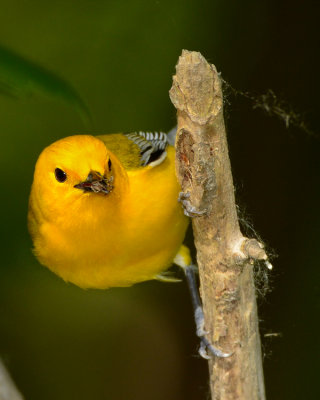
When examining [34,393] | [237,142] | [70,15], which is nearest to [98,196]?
[237,142]

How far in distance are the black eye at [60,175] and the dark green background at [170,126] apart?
1.35 m

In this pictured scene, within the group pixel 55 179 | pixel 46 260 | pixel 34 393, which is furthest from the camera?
pixel 34 393

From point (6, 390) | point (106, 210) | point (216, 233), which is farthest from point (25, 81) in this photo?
point (6, 390)

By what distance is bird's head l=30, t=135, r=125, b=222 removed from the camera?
2.22 m

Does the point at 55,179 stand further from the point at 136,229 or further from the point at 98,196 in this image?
the point at 136,229

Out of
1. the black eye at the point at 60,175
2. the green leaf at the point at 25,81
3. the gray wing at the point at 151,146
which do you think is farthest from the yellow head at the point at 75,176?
the gray wing at the point at 151,146

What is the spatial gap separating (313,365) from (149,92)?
1.75 meters

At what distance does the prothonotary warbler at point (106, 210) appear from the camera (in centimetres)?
228

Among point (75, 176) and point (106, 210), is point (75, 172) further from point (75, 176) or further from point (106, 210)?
point (106, 210)

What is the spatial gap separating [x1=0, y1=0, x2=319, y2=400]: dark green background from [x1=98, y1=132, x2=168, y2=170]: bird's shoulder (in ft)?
1.99

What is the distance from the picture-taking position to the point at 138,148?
9.32 ft

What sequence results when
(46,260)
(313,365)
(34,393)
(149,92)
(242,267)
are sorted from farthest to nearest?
1. (34,393)
2. (149,92)
3. (313,365)
4. (46,260)
5. (242,267)

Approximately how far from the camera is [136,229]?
2541 millimetres

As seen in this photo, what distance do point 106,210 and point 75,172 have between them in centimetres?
24
